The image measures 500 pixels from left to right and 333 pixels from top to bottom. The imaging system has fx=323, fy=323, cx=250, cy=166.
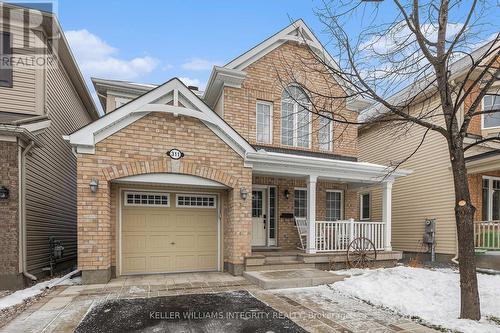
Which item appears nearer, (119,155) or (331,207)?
(119,155)

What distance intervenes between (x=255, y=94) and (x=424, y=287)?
6998mm

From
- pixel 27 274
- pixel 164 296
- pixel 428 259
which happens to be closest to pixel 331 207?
pixel 428 259

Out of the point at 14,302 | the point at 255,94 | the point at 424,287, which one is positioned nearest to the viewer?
the point at 14,302

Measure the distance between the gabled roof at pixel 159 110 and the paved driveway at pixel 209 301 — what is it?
293 cm

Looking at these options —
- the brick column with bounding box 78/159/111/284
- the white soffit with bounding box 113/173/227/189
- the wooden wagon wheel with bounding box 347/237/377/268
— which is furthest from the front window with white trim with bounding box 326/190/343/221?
the brick column with bounding box 78/159/111/284

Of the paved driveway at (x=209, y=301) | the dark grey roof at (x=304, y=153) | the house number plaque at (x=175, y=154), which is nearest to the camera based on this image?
the paved driveway at (x=209, y=301)

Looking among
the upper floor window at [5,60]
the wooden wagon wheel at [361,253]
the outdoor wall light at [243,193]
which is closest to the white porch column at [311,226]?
the wooden wagon wheel at [361,253]

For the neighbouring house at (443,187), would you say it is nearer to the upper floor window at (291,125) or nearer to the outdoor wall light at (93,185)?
the upper floor window at (291,125)

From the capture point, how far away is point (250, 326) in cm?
471

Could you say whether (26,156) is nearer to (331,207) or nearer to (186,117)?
(186,117)

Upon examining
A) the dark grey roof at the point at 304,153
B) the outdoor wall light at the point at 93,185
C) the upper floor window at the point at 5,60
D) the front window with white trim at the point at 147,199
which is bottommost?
the front window with white trim at the point at 147,199

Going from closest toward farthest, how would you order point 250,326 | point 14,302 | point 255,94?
point 250,326
point 14,302
point 255,94

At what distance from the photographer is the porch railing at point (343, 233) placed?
9.27 metres

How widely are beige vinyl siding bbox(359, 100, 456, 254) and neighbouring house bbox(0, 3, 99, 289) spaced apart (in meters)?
9.63
